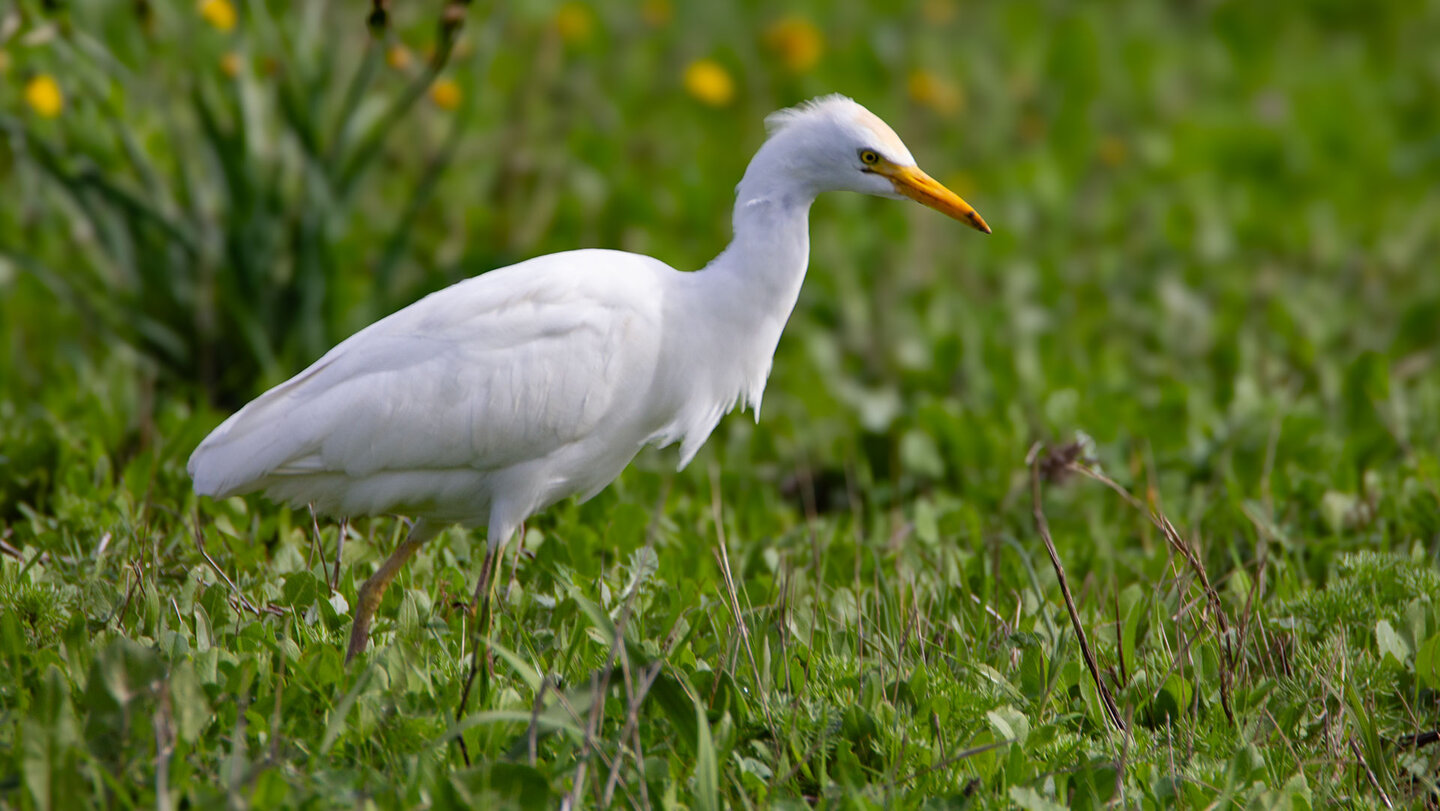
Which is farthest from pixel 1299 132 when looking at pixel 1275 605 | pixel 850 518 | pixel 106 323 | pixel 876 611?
pixel 106 323

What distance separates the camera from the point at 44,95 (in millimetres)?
4484

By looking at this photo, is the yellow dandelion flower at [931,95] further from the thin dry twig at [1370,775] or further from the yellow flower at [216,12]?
the thin dry twig at [1370,775]

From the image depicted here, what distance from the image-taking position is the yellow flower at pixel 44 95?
14.6 ft

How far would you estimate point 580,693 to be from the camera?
97.2 inches

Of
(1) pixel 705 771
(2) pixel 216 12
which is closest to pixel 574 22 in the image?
(2) pixel 216 12

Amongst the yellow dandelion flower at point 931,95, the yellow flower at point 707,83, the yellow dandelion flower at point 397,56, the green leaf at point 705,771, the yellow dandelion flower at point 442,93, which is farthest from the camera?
the yellow dandelion flower at point 931,95

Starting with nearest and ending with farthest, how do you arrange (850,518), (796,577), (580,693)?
(580,693)
(796,577)
(850,518)

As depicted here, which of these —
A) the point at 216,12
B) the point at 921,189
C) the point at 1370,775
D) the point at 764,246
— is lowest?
the point at 1370,775

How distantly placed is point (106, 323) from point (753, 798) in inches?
134

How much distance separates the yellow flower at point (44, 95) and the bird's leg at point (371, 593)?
2143mm

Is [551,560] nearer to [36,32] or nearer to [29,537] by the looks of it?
[29,537]

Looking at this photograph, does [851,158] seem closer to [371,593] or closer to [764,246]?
[764,246]

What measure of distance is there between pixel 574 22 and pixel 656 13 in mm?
435

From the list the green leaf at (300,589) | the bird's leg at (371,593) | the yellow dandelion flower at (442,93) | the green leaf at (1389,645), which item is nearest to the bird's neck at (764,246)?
the bird's leg at (371,593)
